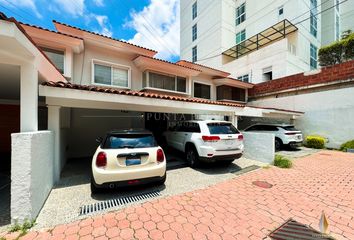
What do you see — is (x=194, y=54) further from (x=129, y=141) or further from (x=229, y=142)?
(x=129, y=141)

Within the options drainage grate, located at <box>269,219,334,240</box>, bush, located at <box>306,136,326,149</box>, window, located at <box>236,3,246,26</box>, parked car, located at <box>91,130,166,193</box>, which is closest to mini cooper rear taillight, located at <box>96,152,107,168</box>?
parked car, located at <box>91,130,166,193</box>

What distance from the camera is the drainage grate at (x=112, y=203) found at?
3.51 meters

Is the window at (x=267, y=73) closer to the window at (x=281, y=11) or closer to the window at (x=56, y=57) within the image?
the window at (x=281, y=11)

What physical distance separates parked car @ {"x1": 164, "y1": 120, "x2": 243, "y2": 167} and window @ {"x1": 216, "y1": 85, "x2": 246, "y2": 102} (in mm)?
8671

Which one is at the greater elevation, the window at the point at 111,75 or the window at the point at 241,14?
the window at the point at 241,14

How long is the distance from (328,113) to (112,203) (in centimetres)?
1464

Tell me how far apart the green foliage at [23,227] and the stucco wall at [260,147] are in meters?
7.88

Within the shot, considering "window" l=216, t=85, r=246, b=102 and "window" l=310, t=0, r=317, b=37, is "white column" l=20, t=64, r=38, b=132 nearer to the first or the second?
"window" l=216, t=85, r=246, b=102

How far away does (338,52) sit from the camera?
57.1 ft

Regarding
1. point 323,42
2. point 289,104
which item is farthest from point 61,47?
point 323,42

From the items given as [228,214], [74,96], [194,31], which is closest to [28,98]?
[74,96]

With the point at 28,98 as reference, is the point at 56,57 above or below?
above

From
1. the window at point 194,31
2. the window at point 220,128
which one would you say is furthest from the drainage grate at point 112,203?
the window at point 194,31

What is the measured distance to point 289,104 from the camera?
1412cm
